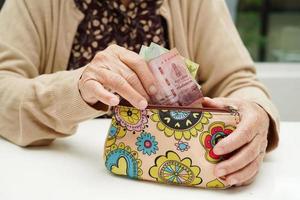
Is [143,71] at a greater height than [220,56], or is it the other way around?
[143,71]

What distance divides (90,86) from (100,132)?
24 centimetres

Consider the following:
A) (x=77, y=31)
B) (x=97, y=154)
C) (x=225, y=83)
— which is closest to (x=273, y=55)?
(x=225, y=83)

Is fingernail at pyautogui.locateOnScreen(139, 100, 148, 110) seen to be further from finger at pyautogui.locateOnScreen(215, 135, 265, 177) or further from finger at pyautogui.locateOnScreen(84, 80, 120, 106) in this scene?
finger at pyautogui.locateOnScreen(215, 135, 265, 177)

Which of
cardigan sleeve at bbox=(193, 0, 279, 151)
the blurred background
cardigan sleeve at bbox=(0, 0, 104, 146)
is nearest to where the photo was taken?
cardigan sleeve at bbox=(0, 0, 104, 146)

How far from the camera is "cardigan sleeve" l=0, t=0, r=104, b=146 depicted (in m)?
0.82

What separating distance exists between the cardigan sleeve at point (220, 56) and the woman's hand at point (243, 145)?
232 millimetres

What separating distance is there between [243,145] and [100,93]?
0.23 m

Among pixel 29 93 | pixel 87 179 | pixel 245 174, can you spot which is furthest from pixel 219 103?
pixel 29 93

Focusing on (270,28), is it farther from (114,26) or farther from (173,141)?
(173,141)

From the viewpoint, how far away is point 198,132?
27.7 inches

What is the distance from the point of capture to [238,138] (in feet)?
2.33

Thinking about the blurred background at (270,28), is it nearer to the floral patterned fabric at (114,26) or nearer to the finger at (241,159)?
the floral patterned fabric at (114,26)

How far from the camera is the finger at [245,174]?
2.31 feet

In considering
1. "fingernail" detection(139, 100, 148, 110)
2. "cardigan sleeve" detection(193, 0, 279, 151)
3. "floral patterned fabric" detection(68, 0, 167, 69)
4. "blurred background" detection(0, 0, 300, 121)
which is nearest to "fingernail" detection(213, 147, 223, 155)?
"fingernail" detection(139, 100, 148, 110)
